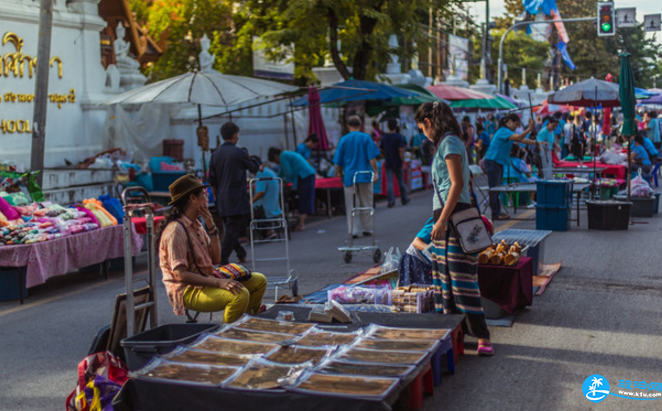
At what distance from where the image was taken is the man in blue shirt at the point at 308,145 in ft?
53.0

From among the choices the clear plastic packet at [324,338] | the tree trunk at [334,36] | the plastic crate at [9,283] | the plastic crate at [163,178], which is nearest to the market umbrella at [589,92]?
the tree trunk at [334,36]

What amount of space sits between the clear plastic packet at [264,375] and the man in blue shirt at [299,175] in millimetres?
9334

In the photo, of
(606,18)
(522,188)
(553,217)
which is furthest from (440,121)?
(606,18)

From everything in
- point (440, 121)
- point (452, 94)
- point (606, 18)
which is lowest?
point (440, 121)

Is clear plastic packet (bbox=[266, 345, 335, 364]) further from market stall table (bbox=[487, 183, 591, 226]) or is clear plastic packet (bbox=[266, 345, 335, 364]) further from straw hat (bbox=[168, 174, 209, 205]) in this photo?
market stall table (bbox=[487, 183, 591, 226])

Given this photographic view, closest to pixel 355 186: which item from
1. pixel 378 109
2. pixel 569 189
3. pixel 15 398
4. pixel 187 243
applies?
pixel 569 189

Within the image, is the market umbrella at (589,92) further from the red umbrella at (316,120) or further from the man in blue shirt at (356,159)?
the man in blue shirt at (356,159)

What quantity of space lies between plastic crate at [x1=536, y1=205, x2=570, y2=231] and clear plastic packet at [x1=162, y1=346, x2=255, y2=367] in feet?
28.8

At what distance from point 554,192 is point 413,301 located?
6.79m

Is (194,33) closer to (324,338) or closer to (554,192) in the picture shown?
(554,192)

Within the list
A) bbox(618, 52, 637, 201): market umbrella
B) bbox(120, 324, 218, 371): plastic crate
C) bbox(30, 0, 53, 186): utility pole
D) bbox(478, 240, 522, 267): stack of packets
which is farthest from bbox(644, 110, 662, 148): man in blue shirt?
bbox(120, 324, 218, 371): plastic crate

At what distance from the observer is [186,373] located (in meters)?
4.95

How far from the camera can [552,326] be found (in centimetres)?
717

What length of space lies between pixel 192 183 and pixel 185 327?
1155mm
